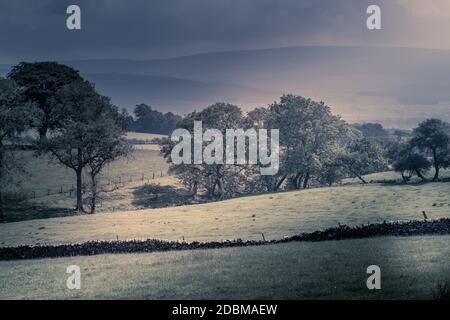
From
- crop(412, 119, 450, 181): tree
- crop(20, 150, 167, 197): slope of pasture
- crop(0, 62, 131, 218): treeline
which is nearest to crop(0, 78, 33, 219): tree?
crop(0, 62, 131, 218): treeline

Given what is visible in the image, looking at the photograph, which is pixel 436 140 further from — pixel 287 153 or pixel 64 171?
pixel 64 171

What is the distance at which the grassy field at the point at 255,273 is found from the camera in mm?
19375

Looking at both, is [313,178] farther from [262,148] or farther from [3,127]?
[3,127]

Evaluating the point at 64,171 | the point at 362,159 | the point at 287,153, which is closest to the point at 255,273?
the point at 287,153

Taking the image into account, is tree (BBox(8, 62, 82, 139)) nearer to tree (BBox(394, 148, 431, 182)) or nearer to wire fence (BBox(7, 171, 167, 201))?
wire fence (BBox(7, 171, 167, 201))

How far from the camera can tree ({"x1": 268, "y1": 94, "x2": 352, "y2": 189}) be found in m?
79.8

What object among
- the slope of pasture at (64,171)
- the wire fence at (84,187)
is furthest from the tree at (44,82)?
the wire fence at (84,187)

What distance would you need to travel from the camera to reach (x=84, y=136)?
66.6m

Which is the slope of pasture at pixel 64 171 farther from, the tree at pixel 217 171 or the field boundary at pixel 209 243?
the field boundary at pixel 209 243

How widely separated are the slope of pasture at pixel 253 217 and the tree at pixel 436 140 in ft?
27.2

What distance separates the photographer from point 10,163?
60.9 metres
